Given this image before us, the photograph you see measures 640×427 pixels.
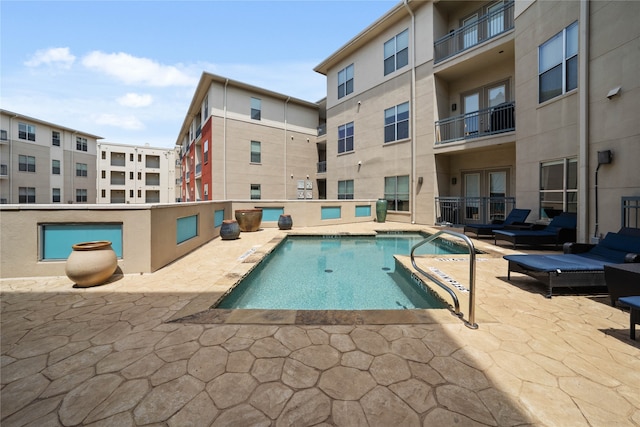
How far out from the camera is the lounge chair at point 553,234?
7.02 metres

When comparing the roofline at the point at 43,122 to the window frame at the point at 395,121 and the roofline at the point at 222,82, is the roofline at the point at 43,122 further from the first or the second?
the window frame at the point at 395,121

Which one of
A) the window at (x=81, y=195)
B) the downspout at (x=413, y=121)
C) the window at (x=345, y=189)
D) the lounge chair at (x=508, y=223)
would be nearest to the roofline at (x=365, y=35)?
the downspout at (x=413, y=121)

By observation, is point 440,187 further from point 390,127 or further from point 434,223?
point 390,127

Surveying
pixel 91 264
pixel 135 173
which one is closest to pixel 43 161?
pixel 135 173

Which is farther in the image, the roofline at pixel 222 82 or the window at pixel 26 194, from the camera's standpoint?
the window at pixel 26 194

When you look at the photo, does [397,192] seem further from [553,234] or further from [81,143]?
[81,143]

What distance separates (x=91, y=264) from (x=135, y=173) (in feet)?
168

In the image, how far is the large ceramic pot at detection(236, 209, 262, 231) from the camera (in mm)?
10812

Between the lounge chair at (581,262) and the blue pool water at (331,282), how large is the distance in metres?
1.73

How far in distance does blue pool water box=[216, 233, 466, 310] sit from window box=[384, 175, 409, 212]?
227 inches

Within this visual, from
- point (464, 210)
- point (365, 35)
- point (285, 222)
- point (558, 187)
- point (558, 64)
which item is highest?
point (365, 35)

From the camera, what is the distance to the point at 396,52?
48.4ft

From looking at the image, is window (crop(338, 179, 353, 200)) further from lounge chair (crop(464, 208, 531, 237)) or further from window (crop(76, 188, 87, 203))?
window (crop(76, 188, 87, 203))

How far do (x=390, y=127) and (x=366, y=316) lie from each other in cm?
1388
